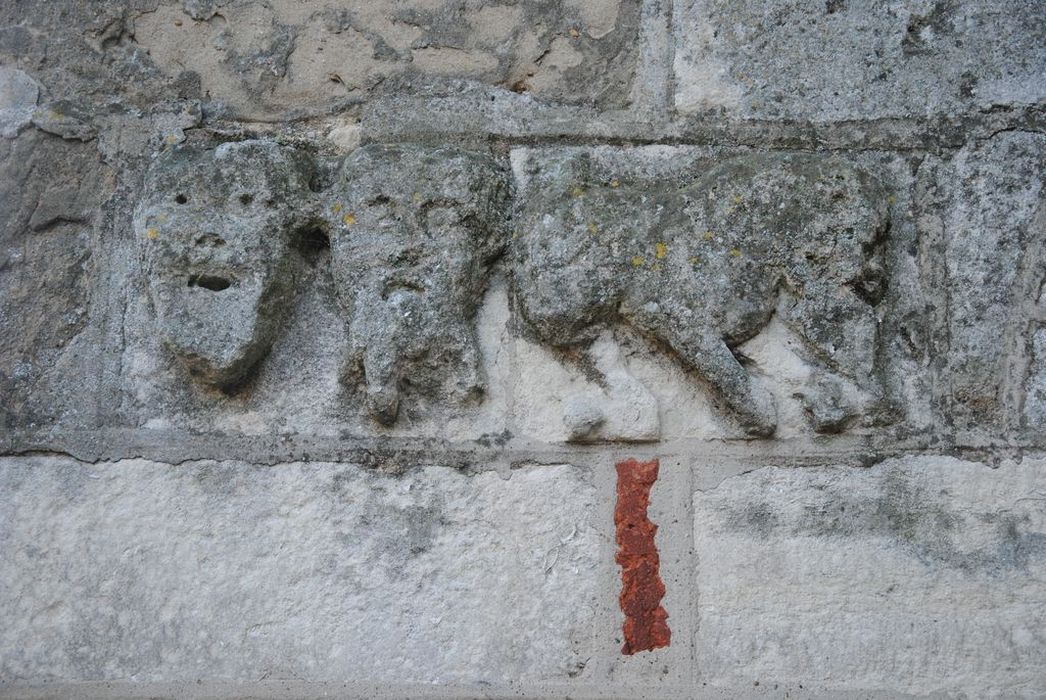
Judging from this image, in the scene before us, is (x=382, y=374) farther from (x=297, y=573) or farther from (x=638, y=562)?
(x=638, y=562)

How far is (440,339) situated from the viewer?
1.87 meters

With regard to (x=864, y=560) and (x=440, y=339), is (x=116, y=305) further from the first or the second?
(x=864, y=560)

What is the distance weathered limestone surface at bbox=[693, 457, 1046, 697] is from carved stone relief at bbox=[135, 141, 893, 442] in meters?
0.13

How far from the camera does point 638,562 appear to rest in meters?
1.84

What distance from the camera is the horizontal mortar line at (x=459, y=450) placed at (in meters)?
1.87

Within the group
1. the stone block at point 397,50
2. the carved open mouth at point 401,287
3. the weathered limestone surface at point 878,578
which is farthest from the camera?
the stone block at point 397,50

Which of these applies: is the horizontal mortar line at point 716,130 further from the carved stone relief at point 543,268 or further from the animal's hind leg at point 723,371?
the animal's hind leg at point 723,371

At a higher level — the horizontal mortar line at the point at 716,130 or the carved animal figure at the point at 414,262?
the horizontal mortar line at the point at 716,130

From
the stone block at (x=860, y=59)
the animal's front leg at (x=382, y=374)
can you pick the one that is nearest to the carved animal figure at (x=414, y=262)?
the animal's front leg at (x=382, y=374)

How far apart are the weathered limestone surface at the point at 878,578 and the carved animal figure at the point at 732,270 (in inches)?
5.6

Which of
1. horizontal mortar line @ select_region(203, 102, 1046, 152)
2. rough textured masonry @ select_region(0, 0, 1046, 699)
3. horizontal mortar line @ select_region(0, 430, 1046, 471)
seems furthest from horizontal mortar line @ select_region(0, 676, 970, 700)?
horizontal mortar line @ select_region(203, 102, 1046, 152)

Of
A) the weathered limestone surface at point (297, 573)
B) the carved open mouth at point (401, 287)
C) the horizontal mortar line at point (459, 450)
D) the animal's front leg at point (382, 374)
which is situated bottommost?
the weathered limestone surface at point (297, 573)

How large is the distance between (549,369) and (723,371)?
0.30 m

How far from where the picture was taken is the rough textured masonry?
71.6 inches
